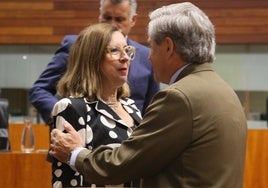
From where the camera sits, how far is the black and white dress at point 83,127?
7.41ft

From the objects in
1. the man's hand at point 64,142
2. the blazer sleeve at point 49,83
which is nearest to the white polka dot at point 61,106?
the man's hand at point 64,142

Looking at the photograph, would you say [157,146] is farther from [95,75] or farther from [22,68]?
[22,68]

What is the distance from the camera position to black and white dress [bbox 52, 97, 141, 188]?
226 cm

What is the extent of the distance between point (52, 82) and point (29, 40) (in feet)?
17.4

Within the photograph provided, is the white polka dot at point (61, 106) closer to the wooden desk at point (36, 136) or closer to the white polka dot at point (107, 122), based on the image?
the white polka dot at point (107, 122)

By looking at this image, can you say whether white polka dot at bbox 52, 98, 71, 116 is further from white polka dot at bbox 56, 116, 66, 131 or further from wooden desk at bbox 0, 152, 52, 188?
wooden desk at bbox 0, 152, 52, 188

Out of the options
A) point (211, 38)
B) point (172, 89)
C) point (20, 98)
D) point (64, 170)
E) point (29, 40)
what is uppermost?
point (211, 38)

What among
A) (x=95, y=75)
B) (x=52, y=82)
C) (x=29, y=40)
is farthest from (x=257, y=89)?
(x=95, y=75)

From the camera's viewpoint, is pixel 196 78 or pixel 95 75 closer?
pixel 196 78

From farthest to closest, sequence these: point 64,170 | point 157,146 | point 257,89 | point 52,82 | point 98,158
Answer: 1. point 257,89
2. point 52,82
3. point 64,170
4. point 98,158
5. point 157,146

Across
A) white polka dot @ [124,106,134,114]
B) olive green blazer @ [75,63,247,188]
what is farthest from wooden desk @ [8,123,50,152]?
olive green blazer @ [75,63,247,188]

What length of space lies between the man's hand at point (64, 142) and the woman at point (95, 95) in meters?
0.08

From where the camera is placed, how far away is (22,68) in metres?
8.20

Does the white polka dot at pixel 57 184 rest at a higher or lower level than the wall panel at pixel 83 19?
higher
